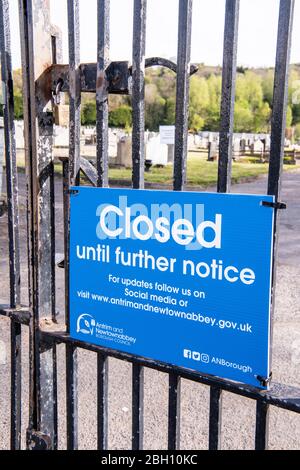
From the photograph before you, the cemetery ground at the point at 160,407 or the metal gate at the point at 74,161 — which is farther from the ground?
the metal gate at the point at 74,161

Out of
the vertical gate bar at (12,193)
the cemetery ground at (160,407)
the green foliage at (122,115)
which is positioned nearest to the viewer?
the vertical gate bar at (12,193)

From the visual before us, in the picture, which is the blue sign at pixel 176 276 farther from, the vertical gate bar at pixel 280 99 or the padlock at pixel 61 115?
the padlock at pixel 61 115

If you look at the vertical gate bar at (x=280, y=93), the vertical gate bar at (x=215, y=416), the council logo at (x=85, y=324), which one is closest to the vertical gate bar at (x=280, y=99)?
the vertical gate bar at (x=280, y=93)

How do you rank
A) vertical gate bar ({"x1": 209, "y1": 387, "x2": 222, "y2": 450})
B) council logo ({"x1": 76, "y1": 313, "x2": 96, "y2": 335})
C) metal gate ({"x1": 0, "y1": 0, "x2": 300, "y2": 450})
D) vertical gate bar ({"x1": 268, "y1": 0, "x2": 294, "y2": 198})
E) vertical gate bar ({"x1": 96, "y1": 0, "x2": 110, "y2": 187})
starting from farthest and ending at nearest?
council logo ({"x1": 76, "y1": 313, "x2": 96, "y2": 335}), vertical gate bar ({"x1": 96, "y1": 0, "x2": 110, "y2": 187}), vertical gate bar ({"x1": 209, "y1": 387, "x2": 222, "y2": 450}), metal gate ({"x1": 0, "y1": 0, "x2": 300, "y2": 450}), vertical gate bar ({"x1": 268, "y1": 0, "x2": 294, "y2": 198})

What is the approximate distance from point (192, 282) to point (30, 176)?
0.80 metres

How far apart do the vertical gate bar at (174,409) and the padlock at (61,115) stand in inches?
41.0

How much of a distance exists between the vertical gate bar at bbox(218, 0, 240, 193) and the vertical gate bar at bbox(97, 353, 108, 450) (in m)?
0.82

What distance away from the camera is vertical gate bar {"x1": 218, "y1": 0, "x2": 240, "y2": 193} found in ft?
5.14

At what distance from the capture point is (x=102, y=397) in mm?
1997

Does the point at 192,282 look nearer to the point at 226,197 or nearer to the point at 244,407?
the point at 226,197

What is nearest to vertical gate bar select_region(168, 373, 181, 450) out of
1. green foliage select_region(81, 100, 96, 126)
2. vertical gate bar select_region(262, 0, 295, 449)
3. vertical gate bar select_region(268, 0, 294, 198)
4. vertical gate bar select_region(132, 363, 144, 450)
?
vertical gate bar select_region(132, 363, 144, 450)

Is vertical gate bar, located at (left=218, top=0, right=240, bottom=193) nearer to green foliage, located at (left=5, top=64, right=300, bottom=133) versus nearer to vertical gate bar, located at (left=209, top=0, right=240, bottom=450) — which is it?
vertical gate bar, located at (left=209, top=0, right=240, bottom=450)

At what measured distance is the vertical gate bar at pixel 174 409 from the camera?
5.92 ft
